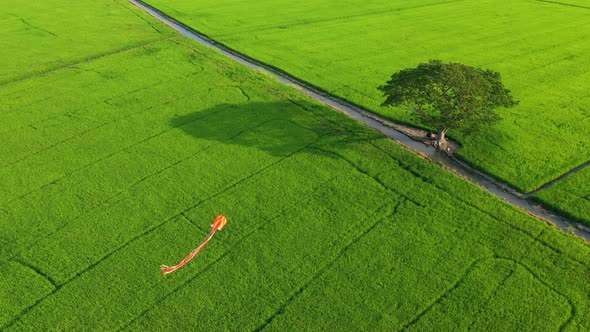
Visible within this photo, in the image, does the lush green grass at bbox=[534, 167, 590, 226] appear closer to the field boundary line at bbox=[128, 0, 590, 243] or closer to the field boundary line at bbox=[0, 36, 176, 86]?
the field boundary line at bbox=[128, 0, 590, 243]

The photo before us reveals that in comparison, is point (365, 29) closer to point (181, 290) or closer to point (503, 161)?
point (503, 161)

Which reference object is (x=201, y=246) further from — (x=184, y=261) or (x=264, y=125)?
(x=264, y=125)

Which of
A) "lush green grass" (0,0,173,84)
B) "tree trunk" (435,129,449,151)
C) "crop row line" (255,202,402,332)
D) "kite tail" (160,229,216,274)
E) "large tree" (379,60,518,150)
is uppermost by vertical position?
"large tree" (379,60,518,150)

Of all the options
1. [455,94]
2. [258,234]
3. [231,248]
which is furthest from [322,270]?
[455,94]

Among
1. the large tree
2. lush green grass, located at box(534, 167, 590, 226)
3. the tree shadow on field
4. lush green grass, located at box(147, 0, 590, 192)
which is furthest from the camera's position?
the tree shadow on field

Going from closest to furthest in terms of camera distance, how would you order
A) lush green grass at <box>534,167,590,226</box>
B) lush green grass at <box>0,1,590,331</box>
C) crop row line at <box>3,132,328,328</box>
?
lush green grass at <box>0,1,590,331</box>
crop row line at <box>3,132,328,328</box>
lush green grass at <box>534,167,590,226</box>

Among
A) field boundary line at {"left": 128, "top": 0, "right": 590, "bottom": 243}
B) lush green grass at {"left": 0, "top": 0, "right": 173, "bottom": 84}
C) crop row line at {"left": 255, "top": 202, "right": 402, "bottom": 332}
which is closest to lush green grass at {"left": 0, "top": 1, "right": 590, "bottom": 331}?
crop row line at {"left": 255, "top": 202, "right": 402, "bottom": 332}
